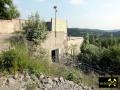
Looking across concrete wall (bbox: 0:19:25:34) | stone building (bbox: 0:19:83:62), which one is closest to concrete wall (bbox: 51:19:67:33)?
stone building (bbox: 0:19:83:62)

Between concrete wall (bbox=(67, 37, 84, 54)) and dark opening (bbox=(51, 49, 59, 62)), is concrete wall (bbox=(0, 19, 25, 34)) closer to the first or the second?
concrete wall (bbox=(67, 37, 84, 54))

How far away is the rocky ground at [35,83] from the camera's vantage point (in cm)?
1271

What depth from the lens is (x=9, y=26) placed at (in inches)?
Result: 1077

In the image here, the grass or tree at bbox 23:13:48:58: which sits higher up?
tree at bbox 23:13:48:58

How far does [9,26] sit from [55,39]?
479 centimetres

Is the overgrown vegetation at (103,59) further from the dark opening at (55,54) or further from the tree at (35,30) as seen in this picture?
the tree at (35,30)

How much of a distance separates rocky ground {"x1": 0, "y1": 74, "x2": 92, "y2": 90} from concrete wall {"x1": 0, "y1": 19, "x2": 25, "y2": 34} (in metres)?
13.4

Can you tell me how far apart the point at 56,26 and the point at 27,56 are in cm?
1543

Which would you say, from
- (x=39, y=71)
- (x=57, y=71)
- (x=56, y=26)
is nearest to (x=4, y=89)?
(x=39, y=71)

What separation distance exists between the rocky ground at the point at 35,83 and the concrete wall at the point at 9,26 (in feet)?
43.9

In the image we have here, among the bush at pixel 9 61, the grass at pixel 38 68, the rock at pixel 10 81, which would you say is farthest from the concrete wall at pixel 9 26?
the rock at pixel 10 81

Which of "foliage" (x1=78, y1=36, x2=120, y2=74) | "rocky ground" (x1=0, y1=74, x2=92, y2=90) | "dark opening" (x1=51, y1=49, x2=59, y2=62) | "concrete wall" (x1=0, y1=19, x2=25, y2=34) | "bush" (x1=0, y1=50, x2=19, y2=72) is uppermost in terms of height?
"concrete wall" (x1=0, y1=19, x2=25, y2=34)

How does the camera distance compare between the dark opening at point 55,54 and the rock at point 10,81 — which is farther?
the dark opening at point 55,54

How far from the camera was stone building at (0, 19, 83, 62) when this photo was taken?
2372 centimetres
